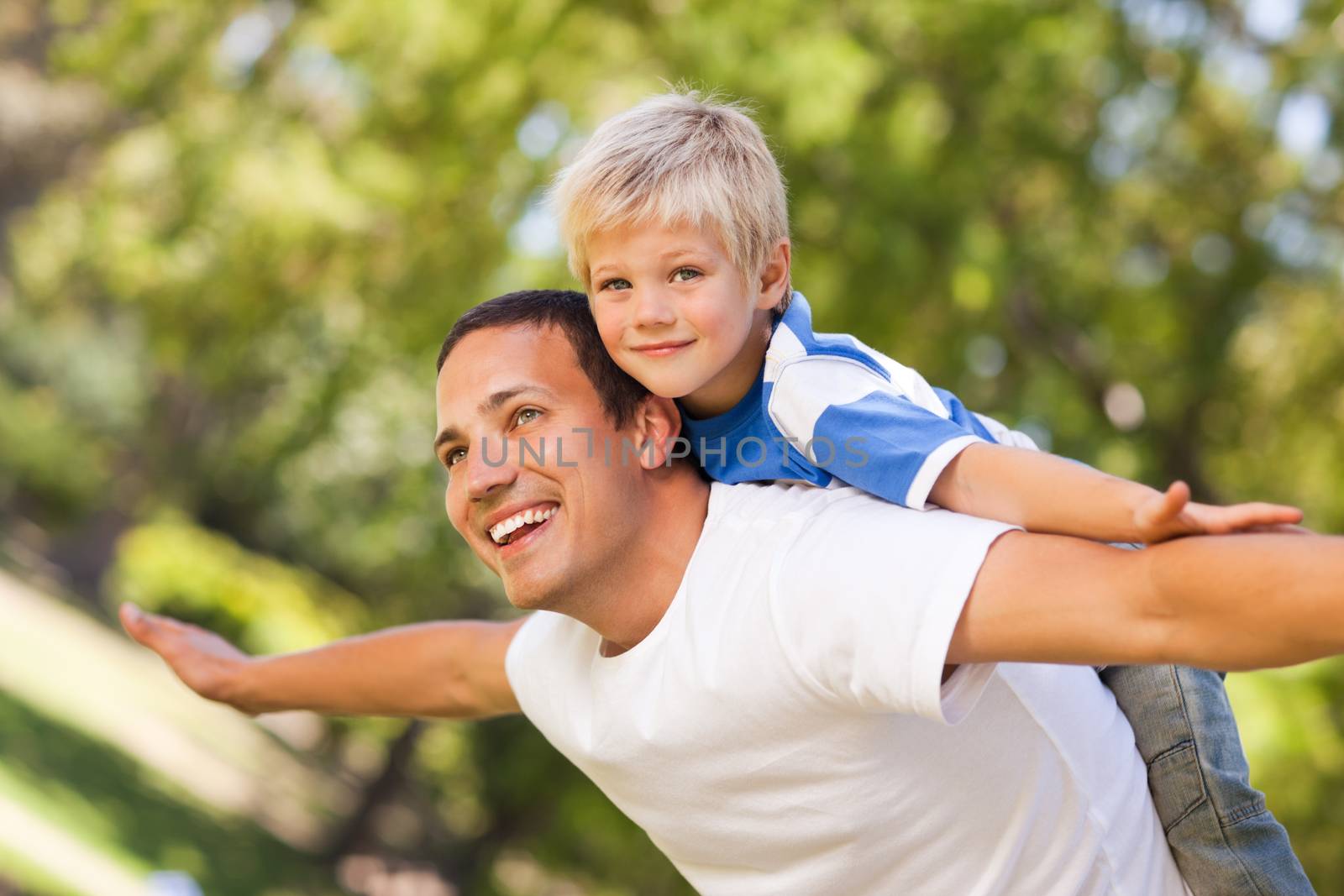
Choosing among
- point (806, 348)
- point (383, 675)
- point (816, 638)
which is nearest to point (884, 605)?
point (816, 638)

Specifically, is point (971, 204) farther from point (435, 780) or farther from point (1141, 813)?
point (435, 780)

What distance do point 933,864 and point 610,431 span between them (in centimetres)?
101

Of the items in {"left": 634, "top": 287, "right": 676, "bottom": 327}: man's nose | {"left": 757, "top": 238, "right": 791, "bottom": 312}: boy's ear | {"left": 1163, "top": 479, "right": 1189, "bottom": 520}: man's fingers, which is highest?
{"left": 757, "top": 238, "right": 791, "bottom": 312}: boy's ear

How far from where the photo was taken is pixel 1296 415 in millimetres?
8273

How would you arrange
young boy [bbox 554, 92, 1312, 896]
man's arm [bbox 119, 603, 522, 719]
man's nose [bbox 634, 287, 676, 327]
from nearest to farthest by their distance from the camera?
young boy [bbox 554, 92, 1312, 896]
man's nose [bbox 634, 287, 676, 327]
man's arm [bbox 119, 603, 522, 719]

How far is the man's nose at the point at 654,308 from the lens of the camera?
2.48 metres

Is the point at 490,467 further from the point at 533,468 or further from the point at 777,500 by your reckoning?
the point at 777,500


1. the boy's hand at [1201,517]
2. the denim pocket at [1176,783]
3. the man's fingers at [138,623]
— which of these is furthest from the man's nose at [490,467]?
the man's fingers at [138,623]

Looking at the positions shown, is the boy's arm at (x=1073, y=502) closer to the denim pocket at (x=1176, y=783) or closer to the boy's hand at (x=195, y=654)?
the denim pocket at (x=1176, y=783)

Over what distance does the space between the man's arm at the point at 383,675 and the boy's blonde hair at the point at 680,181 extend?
102 centimetres

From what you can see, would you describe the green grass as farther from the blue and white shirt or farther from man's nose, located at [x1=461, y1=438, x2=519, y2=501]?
the blue and white shirt

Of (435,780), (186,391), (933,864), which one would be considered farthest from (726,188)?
(186,391)

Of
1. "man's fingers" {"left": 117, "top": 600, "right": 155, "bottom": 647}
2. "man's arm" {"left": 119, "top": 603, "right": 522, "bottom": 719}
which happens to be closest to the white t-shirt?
"man's arm" {"left": 119, "top": 603, "right": 522, "bottom": 719}

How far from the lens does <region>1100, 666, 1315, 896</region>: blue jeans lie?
92.8 inches
